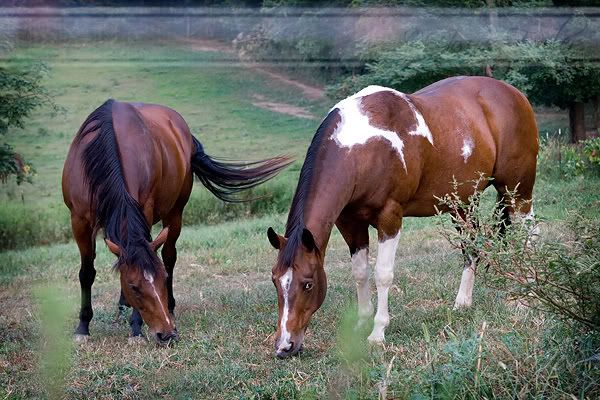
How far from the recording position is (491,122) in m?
5.88

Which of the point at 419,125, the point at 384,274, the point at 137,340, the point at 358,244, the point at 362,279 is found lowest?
the point at 137,340

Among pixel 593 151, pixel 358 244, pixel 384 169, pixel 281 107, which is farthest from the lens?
pixel 281 107

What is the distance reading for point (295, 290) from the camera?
14.6 ft

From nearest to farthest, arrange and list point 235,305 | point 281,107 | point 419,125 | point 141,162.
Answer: point 419,125
point 141,162
point 235,305
point 281,107

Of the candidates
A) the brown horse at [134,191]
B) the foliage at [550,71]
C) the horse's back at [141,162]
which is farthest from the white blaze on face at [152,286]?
the foliage at [550,71]

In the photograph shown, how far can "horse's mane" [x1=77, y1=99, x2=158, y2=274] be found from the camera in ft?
16.3

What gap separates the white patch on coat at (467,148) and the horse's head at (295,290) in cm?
154

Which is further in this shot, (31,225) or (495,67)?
(495,67)

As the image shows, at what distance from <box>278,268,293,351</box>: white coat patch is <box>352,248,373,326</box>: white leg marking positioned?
3.33 ft

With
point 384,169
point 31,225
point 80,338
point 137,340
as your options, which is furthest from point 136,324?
point 31,225

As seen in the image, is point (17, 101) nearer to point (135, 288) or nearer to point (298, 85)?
point (298, 85)

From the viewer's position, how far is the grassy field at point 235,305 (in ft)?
9.96

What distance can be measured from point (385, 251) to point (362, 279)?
13.5 inches

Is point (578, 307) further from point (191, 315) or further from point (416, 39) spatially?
point (416, 39)
